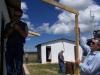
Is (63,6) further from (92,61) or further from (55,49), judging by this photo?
(55,49)

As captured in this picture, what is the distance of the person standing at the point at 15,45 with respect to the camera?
9172 millimetres

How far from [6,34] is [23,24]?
402 millimetres

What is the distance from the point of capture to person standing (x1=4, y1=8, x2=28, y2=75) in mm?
9172

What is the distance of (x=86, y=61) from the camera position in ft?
26.3

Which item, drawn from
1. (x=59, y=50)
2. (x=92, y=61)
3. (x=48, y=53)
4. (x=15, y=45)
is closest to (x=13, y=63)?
(x=15, y=45)

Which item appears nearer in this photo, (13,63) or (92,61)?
(92,61)

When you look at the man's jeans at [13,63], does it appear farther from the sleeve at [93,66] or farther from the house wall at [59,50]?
the house wall at [59,50]

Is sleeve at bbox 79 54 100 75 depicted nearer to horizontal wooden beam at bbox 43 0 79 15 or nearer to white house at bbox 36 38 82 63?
horizontal wooden beam at bbox 43 0 79 15

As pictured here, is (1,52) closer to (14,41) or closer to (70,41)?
(14,41)

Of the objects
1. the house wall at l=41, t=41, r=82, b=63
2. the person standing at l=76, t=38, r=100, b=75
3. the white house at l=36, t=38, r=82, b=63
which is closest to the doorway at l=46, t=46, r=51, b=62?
the white house at l=36, t=38, r=82, b=63

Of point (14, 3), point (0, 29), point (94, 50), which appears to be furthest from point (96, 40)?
point (14, 3)

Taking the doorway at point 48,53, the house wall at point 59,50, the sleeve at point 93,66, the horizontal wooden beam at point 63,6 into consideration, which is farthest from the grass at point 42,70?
the doorway at point 48,53

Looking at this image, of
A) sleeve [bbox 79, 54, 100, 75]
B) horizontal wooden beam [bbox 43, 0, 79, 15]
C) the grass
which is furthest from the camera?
the grass

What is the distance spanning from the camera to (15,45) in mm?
9211
